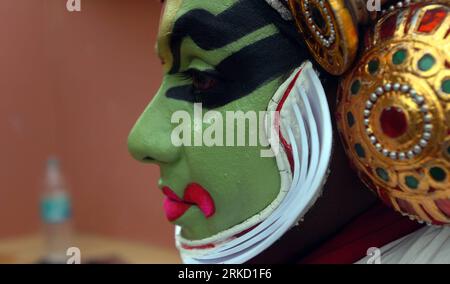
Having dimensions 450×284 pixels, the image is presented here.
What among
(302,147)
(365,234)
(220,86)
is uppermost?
(220,86)

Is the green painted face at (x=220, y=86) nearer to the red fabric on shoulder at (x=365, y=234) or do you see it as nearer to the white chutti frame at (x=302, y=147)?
the white chutti frame at (x=302, y=147)

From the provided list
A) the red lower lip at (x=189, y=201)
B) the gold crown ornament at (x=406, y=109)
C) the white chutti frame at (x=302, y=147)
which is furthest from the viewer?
the red lower lip at (x=189, y=201)

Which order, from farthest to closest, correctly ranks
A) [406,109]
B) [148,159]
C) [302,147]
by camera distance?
1. [148,159]
2. [302,147]
3. [406,109]

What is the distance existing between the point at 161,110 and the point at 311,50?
27 centimetres

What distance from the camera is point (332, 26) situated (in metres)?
0.75

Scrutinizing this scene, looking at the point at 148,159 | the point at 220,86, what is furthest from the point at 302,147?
the point at 148,159

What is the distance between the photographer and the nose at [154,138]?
92 centimetres

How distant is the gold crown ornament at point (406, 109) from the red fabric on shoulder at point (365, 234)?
10cm

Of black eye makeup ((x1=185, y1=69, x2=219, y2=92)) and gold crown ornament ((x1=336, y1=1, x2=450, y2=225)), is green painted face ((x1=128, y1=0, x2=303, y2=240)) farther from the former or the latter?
gold crown ornament ((x1=336, y1=1, x2=450, y2=225))

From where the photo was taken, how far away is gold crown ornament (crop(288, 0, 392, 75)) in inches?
29.2

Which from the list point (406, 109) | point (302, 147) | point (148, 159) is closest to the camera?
point (406, 109)

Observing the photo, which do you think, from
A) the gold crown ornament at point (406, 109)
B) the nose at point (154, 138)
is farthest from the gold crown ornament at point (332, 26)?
the nose at point (154, 138)

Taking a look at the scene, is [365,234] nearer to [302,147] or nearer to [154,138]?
[302,147]

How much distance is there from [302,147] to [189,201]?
23cm
